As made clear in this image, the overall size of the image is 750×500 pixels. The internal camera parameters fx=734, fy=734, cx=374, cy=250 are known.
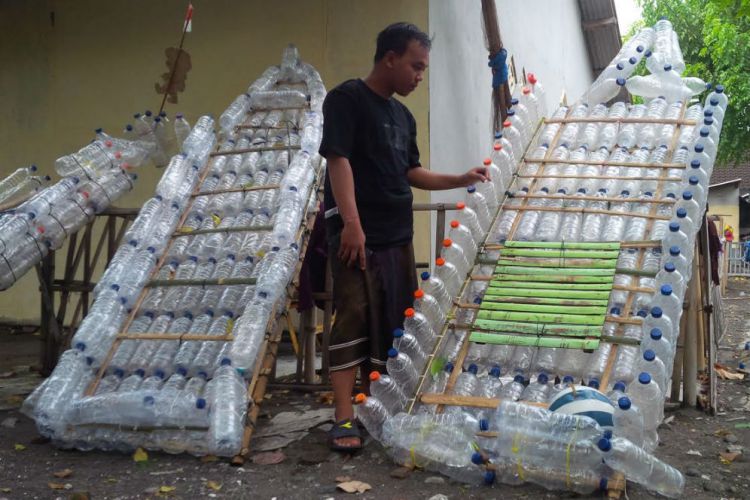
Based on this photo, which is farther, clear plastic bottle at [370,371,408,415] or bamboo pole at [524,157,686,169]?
bamboo pole at [524,157,686,169]

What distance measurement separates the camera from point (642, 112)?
5.71 m

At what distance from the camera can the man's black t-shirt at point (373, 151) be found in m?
3.85

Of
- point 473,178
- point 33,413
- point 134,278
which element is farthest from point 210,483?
point 473,178

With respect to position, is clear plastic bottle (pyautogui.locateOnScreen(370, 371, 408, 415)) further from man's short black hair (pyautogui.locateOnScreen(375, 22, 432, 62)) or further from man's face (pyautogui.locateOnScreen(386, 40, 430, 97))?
man's short black hair (pyautogui.locateOnScreen(375, 22, 432, 62))

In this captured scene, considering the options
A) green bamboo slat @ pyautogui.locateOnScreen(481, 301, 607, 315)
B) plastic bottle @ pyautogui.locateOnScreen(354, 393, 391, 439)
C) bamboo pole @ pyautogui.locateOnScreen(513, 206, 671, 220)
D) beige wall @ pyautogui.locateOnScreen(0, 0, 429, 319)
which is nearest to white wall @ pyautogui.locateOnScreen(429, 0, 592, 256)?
beige wall @ pyautogui.locateOnScreen(0, 0, 429, 319)

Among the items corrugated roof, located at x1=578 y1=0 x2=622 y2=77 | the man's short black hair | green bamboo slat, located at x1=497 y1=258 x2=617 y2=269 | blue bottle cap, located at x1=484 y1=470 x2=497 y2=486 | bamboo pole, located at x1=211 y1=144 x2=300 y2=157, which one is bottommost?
blue bottle cap, located at x1=484 y1=470 x2=497 y2=486

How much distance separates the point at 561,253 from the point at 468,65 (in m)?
4.48

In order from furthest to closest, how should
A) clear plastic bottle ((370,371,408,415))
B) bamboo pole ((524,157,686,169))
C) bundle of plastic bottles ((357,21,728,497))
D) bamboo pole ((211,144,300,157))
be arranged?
bamboo pole ((211,144,300,157)), bamboo pole ((524,157,686,169)), clear plastic bottle ((370,371,408,415)), bundle of plastic bottles ((357,21,728,497))

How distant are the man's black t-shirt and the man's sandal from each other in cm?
97

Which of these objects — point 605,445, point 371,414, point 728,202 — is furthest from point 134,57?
point 728,202

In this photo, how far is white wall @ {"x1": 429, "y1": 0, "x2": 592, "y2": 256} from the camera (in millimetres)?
7402

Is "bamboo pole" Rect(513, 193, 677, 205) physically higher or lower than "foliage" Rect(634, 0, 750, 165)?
lower

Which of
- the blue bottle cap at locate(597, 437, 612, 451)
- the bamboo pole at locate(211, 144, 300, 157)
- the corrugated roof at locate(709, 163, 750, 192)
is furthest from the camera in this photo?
the corrugated roof at locate(709, 163, 750, 192)

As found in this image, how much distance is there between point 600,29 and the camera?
48.8 ft
